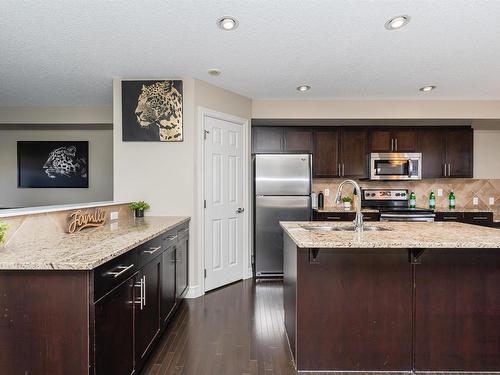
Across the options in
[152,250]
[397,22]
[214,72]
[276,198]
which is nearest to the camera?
[152,250]

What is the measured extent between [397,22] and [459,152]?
3115 mm

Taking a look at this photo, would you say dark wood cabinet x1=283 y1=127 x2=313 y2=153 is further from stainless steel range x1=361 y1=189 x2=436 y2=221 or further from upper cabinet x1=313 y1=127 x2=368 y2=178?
stainless steel range x1=361 y1=189 x2=436 y2=221

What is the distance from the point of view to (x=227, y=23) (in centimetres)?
215

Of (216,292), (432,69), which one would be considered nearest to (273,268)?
(216,292)

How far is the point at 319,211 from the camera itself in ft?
13.5

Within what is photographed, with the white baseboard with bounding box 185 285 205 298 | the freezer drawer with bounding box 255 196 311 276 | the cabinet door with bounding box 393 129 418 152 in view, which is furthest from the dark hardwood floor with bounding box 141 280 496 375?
the cabinet door with bounding box 393 129 418 152

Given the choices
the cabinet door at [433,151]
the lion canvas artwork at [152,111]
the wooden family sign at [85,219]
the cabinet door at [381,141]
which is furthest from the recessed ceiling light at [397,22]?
the wooden family sign at [85,219]

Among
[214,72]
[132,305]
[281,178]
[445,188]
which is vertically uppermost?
[214,72]

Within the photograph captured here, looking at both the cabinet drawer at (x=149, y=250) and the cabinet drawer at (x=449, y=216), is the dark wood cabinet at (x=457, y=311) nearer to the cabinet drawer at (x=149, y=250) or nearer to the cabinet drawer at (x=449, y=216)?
the cabinet drawer at (x=149, y=250)

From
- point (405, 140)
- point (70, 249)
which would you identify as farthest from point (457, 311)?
point (405, 140)

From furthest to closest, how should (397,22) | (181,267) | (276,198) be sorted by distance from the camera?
(276,198) → (181,267) → (397,22)

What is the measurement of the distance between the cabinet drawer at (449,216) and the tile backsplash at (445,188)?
51 cm

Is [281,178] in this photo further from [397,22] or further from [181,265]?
[397,22]

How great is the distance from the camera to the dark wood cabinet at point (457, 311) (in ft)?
6.11
